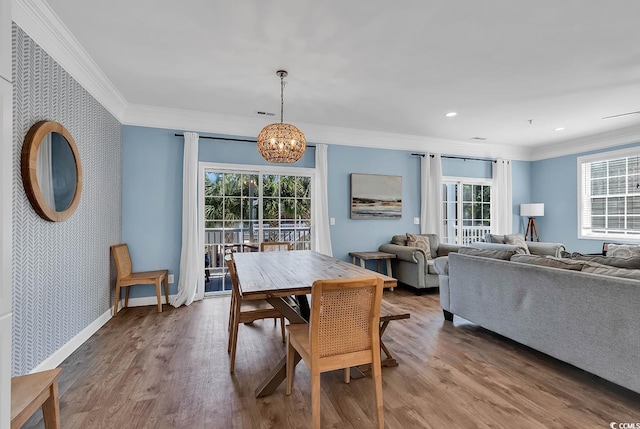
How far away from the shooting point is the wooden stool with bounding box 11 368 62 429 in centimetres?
130

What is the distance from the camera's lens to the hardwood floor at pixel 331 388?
1.84m

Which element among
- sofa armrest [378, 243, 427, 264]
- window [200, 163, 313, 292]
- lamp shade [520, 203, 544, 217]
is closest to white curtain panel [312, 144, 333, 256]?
window [200, 163, 313, 292]

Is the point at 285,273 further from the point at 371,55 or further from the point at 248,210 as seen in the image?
the point at 248,210

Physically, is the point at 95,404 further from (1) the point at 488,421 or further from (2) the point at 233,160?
(2) the point at 233,160

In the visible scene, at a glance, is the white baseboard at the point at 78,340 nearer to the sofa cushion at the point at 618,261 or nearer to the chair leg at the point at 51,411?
the chair leg at the point at 51,411

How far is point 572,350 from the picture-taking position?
2260mm

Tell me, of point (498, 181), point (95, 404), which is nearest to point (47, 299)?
point (95, 404)

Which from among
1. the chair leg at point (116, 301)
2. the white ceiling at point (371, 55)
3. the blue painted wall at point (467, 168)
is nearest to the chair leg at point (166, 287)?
the chair leg at point (116, 301)

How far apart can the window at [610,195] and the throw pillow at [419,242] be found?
3.11 metres

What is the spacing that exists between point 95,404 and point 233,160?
3401mm

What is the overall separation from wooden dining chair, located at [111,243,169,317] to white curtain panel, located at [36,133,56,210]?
4.78 feet

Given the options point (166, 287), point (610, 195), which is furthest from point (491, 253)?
point (610, 195)

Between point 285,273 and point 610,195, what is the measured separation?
634 centimetres

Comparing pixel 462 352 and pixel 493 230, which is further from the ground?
pixel 493 230
